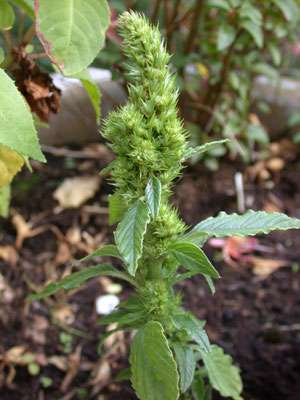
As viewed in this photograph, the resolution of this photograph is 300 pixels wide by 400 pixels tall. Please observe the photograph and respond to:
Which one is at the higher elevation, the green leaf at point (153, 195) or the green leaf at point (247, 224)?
the green leaf at point (153, 195)

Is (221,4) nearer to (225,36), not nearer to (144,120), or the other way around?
(225,36)

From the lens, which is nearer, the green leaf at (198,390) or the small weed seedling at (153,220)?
the small weed seedling at (153,220)

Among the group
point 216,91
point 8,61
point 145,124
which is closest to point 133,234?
point 145,124

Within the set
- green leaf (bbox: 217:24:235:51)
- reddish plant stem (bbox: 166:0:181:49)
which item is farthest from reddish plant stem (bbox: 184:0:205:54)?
green leaf (bbox: 217:24:235:51)

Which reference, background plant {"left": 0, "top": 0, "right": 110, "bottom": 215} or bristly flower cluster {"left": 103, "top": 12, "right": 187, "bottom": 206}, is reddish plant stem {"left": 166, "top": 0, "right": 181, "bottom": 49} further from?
bristly flower cluster {"left": 103, "top": 12, "right": 187, "bottom": 206}

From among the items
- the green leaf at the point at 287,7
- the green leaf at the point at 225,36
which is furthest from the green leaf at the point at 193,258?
the green leaf at the point at 287,7

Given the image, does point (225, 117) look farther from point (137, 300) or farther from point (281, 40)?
point (137, 300)

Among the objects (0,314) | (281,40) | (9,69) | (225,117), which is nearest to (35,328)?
(0,314)

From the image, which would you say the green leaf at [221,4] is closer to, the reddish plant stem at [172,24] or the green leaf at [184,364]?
the reddish plant stem at [172,24]
